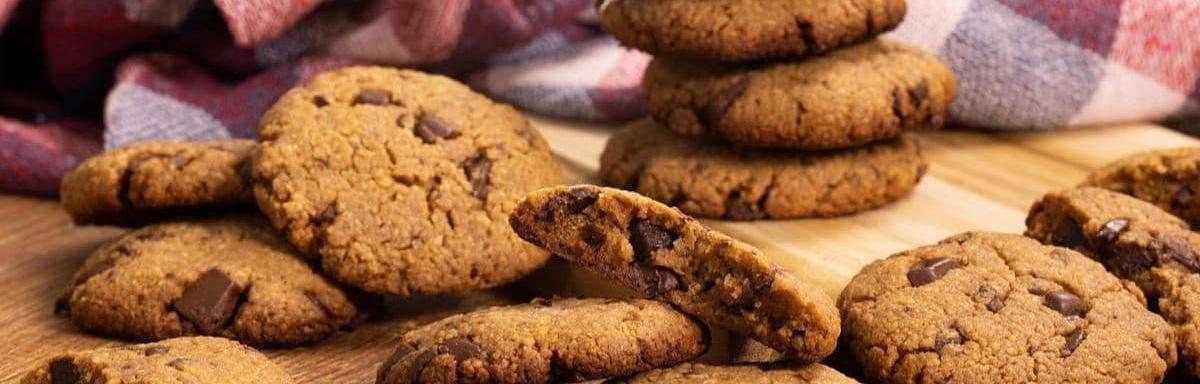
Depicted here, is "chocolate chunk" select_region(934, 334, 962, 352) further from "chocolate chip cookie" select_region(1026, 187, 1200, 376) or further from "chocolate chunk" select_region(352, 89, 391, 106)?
"chocolate chunk" select_region(352, 89, 391, 106)

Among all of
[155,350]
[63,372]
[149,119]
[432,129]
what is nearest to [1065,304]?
[432,129]

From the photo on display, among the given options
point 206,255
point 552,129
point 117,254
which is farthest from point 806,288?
point 552,129

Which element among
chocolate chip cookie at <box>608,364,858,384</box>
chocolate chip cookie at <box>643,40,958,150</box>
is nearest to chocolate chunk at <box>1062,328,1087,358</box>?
chocolate chip cookie at <box>608,364,858,384</box>

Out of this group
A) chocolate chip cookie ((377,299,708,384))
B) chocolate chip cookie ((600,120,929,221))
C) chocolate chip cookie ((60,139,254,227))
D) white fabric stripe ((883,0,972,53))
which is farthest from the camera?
white fabric stripe ((883,0,972,53))

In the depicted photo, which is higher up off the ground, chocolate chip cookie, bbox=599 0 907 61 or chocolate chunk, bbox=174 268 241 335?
chocolate chip cookie, bbox=599 0 907 61

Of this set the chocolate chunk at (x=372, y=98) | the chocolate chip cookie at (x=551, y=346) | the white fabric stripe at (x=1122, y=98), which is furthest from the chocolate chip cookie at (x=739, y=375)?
the white fabric stripe at (x=1122, y=98)
